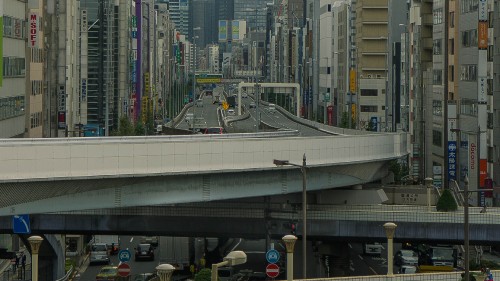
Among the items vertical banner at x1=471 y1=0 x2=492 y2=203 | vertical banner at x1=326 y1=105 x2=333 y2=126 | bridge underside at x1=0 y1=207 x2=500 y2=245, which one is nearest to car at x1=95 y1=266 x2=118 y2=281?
bridge underside at x1=0 y1=207 x2=500 y2=245

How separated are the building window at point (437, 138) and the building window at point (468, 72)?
12.3 metres

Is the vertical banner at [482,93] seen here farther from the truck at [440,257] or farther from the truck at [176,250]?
the truck at [176,250]

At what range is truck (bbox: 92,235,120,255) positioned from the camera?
82075 millimetres

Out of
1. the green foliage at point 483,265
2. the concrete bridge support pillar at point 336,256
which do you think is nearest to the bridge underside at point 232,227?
the green foliage at point 483,265

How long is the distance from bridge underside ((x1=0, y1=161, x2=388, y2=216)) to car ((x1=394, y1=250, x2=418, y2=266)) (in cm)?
698

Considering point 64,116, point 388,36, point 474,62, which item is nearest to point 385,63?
point 388,36

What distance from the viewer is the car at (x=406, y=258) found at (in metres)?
64.8

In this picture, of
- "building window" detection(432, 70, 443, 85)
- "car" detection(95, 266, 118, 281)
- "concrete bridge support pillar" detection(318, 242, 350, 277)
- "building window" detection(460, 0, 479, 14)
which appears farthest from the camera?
"building window" detection(432, 70, 443, 85)

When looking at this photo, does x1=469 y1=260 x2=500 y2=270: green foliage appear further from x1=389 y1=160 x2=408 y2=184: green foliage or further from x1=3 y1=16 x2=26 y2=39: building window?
x1=3 y1=16 x2=26 y2=39: building window

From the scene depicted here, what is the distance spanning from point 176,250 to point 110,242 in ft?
60.8

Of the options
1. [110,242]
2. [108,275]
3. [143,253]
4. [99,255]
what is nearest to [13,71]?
[99,255]

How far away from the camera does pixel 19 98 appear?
7738cm

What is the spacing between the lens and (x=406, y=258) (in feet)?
214

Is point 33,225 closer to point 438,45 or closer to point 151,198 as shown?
point 151,198
